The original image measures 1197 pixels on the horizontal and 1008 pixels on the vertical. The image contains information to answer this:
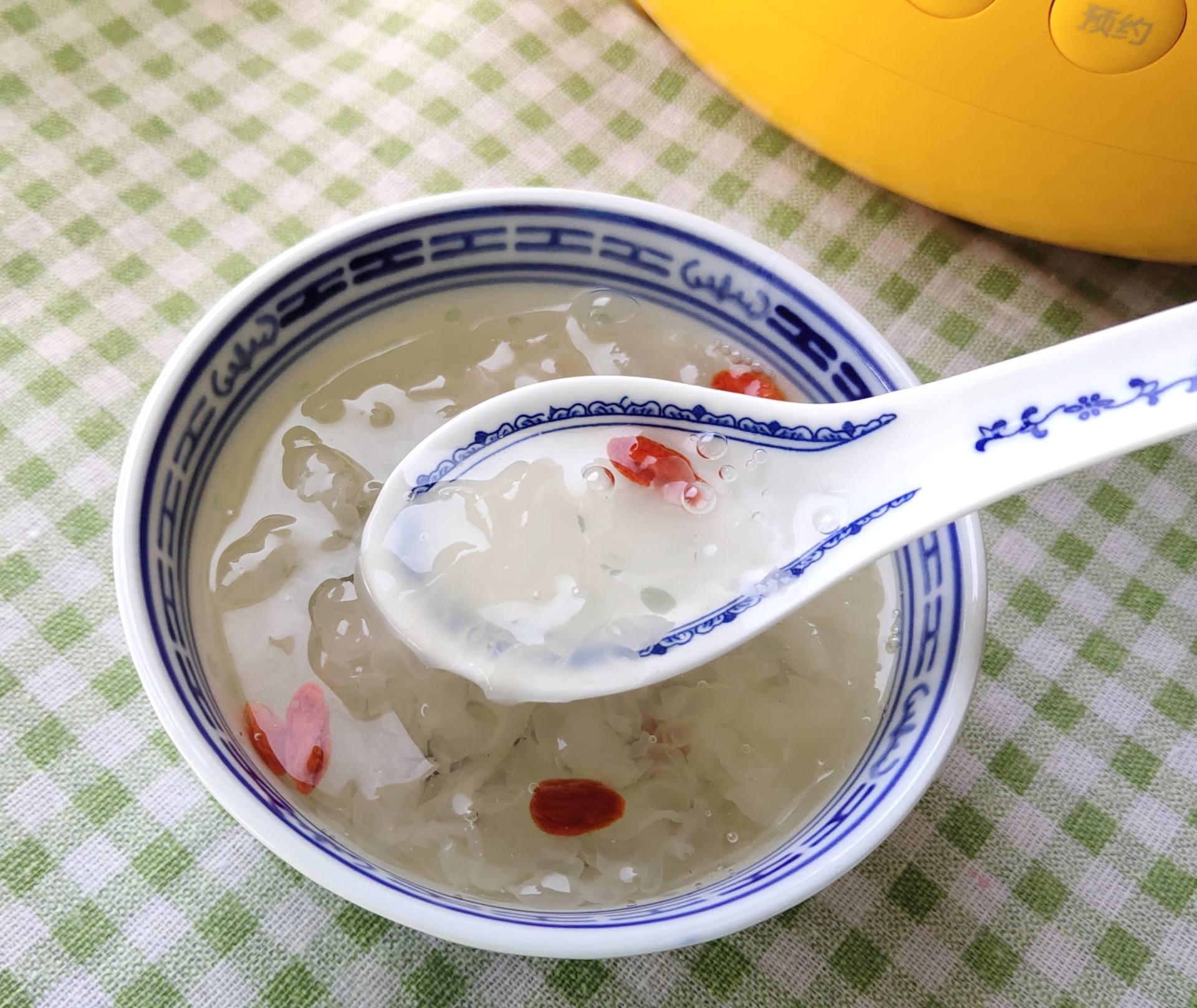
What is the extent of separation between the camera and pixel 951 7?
942mm

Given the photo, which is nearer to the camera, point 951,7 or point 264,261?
point 951,7

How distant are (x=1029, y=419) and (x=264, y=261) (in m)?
0.86

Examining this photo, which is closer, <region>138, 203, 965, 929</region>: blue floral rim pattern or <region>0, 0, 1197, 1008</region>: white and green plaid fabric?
<region>138, 203, 965, 929</region>: blue floral rim pattern

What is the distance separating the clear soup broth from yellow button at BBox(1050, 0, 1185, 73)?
419 mm

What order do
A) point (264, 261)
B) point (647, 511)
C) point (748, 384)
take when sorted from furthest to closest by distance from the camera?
point (264, 261) → point (748, 384) → point (647, 511)

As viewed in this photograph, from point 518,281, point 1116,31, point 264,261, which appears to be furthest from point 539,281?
point 1116,31

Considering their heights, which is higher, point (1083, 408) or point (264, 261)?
point (1083, 408)

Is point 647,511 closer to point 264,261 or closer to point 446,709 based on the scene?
point 446,709

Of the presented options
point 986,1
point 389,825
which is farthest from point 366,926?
point 986,1

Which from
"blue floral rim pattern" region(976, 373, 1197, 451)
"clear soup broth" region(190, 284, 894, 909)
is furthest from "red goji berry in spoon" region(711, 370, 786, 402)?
"blue floral rim pattern" region(976, 373, 1197, 451)

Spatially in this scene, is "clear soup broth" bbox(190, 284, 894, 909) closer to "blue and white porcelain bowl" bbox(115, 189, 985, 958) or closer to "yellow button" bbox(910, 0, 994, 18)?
"blue and white porcelain bowl" bbox(115, 189, 985, 958)

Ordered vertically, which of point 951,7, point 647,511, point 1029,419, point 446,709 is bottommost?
point 446,709

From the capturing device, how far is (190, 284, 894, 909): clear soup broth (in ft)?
2.48

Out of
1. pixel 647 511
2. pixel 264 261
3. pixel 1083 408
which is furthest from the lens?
pixel 264 261
